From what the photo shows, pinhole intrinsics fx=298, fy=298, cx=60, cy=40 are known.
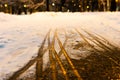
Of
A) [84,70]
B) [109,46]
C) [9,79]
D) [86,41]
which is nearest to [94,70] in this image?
[84,70]

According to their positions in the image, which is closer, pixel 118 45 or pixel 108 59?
pixel 108 59

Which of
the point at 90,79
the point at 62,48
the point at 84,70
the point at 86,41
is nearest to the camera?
the point at 90,79

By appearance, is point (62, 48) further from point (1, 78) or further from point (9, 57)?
point (1, 78)

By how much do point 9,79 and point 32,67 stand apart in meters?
1.55

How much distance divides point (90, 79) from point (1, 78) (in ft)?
8.30

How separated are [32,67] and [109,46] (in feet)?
17.5

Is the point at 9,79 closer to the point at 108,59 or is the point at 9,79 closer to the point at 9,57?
the point at 9,57

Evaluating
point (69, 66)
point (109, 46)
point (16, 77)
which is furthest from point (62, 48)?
point (16, 77)

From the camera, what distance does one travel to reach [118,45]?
47.1 feet

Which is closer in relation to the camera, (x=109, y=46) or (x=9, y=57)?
(x=9, y=57)

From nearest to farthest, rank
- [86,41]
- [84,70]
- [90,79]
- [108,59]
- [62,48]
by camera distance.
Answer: [90,79] < [84,70] < [108,59] < [62,48] < [86,41]

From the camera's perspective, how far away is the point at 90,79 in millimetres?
8297

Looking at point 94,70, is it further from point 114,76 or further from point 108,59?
point 108,59

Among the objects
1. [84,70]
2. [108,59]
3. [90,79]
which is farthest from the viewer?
[108,59]
